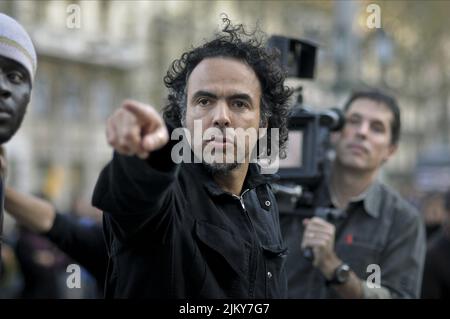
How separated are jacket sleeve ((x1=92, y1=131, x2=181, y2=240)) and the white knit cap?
643 mm

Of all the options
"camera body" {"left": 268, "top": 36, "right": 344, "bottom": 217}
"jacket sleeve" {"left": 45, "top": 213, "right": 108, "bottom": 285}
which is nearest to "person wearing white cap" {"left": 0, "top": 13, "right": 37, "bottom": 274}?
"jacket sleeve" {"left": 45, "top": 213, "right": 108, "bottom": 285}

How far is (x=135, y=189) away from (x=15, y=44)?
29.9 inches

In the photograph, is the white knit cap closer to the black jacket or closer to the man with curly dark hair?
the man with curly dark hair

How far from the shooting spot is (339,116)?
3.58m

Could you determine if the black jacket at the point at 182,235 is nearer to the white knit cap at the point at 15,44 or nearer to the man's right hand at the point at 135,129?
the man's right hand at the point at 135,129

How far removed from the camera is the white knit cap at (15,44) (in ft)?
7.12

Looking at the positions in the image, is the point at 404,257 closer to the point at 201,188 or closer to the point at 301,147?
the point at 301,147

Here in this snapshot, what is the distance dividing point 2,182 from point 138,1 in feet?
81.5

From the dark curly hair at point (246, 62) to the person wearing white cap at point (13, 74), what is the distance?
0.39 metres

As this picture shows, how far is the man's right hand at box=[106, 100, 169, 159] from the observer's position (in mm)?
1526

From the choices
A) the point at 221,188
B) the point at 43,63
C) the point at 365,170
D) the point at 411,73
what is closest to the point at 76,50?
the point at 43,63

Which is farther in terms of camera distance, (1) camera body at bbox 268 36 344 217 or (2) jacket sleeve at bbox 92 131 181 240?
(1) camera body at bbox 268 36 344 217

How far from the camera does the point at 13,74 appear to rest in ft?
7.24
